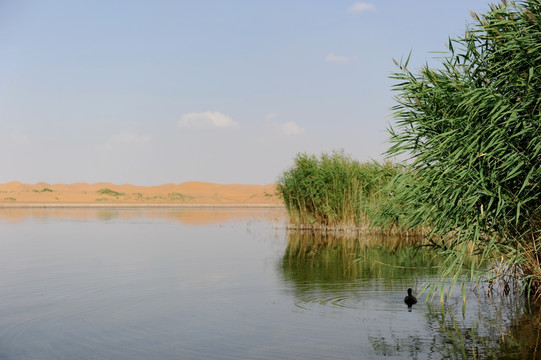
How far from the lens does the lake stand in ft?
26.3

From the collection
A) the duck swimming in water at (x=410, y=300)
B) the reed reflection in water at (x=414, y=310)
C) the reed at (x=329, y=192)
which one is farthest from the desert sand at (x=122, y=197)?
the duck swimming in water at (x=410, y=300)

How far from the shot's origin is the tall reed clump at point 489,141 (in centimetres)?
946

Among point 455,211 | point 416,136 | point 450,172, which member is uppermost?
point 416,136

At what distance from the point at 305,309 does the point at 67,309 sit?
4.32 meters

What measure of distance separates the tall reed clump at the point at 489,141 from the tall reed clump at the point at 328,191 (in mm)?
13070

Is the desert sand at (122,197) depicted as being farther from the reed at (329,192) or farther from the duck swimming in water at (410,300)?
the duck swimming in water at (410,300)

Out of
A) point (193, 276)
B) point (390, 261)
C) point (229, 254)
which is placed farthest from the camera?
point (229, 254)

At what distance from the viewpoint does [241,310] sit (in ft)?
34.9

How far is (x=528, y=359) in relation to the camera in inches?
291

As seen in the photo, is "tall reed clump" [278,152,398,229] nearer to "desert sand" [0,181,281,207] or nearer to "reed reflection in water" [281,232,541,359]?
"reed reflection in water" [281,232,541,359]

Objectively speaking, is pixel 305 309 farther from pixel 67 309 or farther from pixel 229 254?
pixel 229 254

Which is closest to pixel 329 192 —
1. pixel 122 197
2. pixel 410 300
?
pixel 410 300

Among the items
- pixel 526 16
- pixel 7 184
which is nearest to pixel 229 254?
pixel 526 16

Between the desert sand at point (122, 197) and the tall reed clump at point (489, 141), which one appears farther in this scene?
the desert sand at point (122, 197)
